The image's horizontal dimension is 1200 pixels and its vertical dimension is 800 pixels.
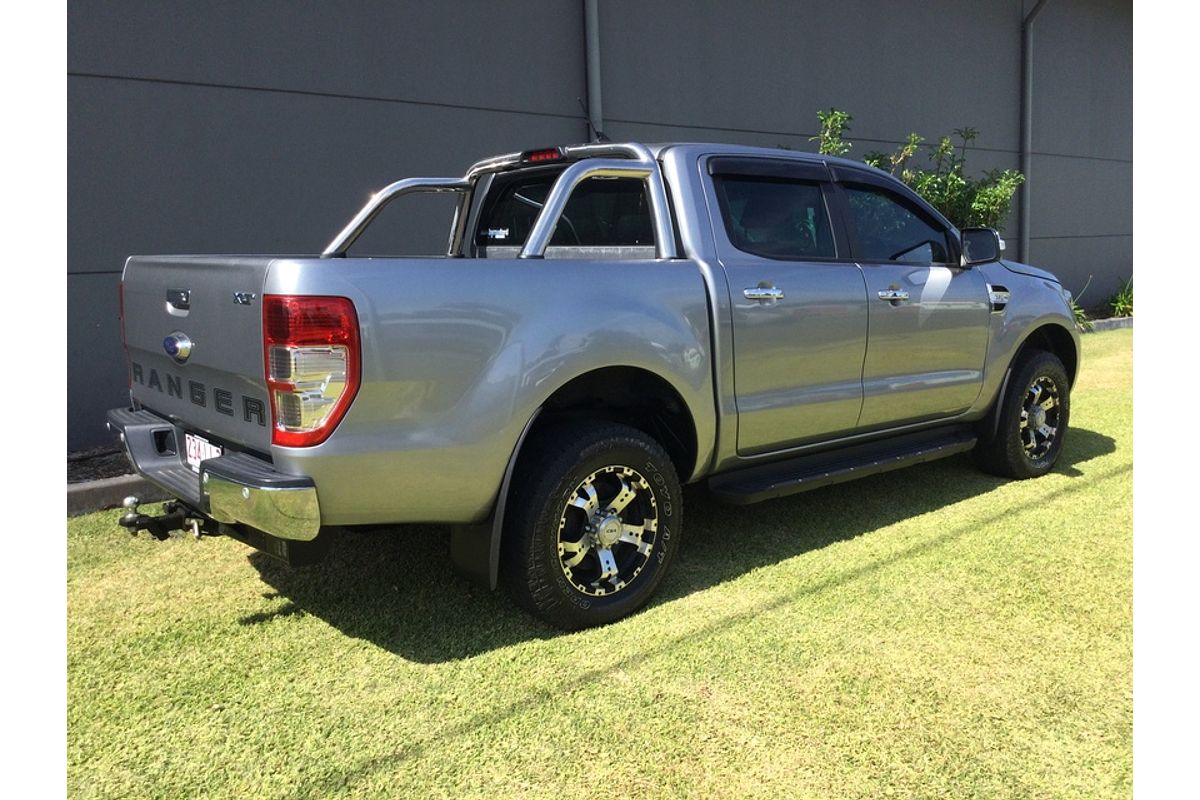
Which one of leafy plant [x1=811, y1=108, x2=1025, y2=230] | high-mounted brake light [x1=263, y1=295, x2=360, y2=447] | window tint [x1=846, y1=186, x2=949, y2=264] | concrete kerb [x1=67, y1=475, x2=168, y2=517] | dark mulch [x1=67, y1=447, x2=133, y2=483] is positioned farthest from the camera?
leafy plant [x1=811, y1=108, x2=1025, y2=230]

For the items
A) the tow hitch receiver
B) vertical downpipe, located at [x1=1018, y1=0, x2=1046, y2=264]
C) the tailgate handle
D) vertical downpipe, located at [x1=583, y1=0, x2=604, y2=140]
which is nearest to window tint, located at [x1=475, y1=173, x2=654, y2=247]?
the tailgate handle

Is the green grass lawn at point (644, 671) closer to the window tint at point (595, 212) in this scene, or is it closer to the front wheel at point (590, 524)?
the front wheel at point (590, 524)

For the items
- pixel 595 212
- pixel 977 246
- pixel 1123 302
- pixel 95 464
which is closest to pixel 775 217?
pixel 595 212

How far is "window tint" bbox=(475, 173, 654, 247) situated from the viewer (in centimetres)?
429

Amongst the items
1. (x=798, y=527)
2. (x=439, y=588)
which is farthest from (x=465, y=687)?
(x=798, y=527)

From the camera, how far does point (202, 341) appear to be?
3.41m

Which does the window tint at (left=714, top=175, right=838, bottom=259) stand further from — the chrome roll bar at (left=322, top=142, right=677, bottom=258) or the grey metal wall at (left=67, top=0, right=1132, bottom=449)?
the grey metal wall at (left=67, top=0, right=1132, bottom=449)

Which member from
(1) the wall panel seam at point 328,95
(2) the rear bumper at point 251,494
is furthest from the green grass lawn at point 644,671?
(1) the wall panel seam at point 328,95

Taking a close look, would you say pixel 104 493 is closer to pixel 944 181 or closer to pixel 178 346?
pixel 178 346

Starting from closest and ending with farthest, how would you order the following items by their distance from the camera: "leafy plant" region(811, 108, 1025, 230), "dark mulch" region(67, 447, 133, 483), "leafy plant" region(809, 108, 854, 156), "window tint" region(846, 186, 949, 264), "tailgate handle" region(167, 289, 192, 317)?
"tailgate handle" region(167, 289, 192, 317)
"window tint" region(846, 186, 949, 264)
"dark mulch" region(67, 447, 133, 483)
"leafy plant" region(809, 108, 854, 156)
"leafy plant" region(811, 108, 1025, 230)

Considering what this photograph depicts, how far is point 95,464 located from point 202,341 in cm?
318

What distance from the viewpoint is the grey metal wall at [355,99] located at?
20.9 feet

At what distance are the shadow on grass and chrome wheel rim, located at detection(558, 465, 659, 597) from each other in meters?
0.27

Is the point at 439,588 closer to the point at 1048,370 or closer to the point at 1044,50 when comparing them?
the point at 1048,370
